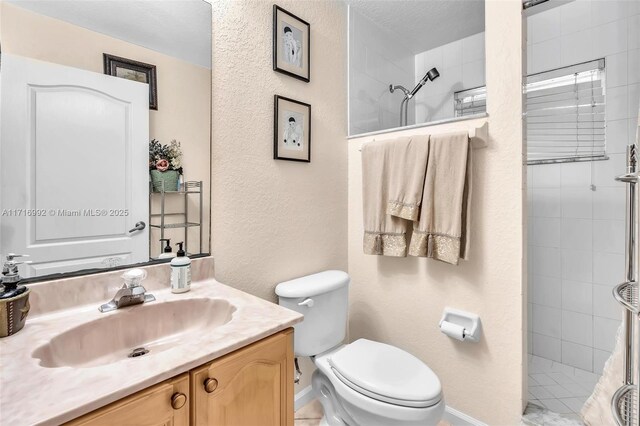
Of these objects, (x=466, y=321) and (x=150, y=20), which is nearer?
(x=150, y=20)

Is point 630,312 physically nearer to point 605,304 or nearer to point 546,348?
point 605,304

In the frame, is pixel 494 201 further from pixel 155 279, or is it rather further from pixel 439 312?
pixel 155 279

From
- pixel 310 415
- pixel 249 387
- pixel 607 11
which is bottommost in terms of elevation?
pixel 310 415

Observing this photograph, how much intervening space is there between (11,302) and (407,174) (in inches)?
59.3

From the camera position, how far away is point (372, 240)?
1683mm

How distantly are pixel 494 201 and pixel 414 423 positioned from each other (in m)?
0.99

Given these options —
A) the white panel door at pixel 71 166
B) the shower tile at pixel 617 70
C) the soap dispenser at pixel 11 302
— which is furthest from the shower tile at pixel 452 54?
the soap dispenser at pixel 11 302

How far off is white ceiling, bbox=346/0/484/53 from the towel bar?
3.20ft

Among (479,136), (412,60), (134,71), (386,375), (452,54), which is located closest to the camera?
(134,71)

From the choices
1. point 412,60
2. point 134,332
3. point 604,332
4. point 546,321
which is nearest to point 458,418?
point 546,321

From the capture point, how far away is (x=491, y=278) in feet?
4.74

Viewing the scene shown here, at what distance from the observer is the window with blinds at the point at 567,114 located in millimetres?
1846

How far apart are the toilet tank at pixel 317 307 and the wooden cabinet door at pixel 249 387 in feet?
1.73

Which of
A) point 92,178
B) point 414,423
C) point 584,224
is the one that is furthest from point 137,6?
point 584,224
